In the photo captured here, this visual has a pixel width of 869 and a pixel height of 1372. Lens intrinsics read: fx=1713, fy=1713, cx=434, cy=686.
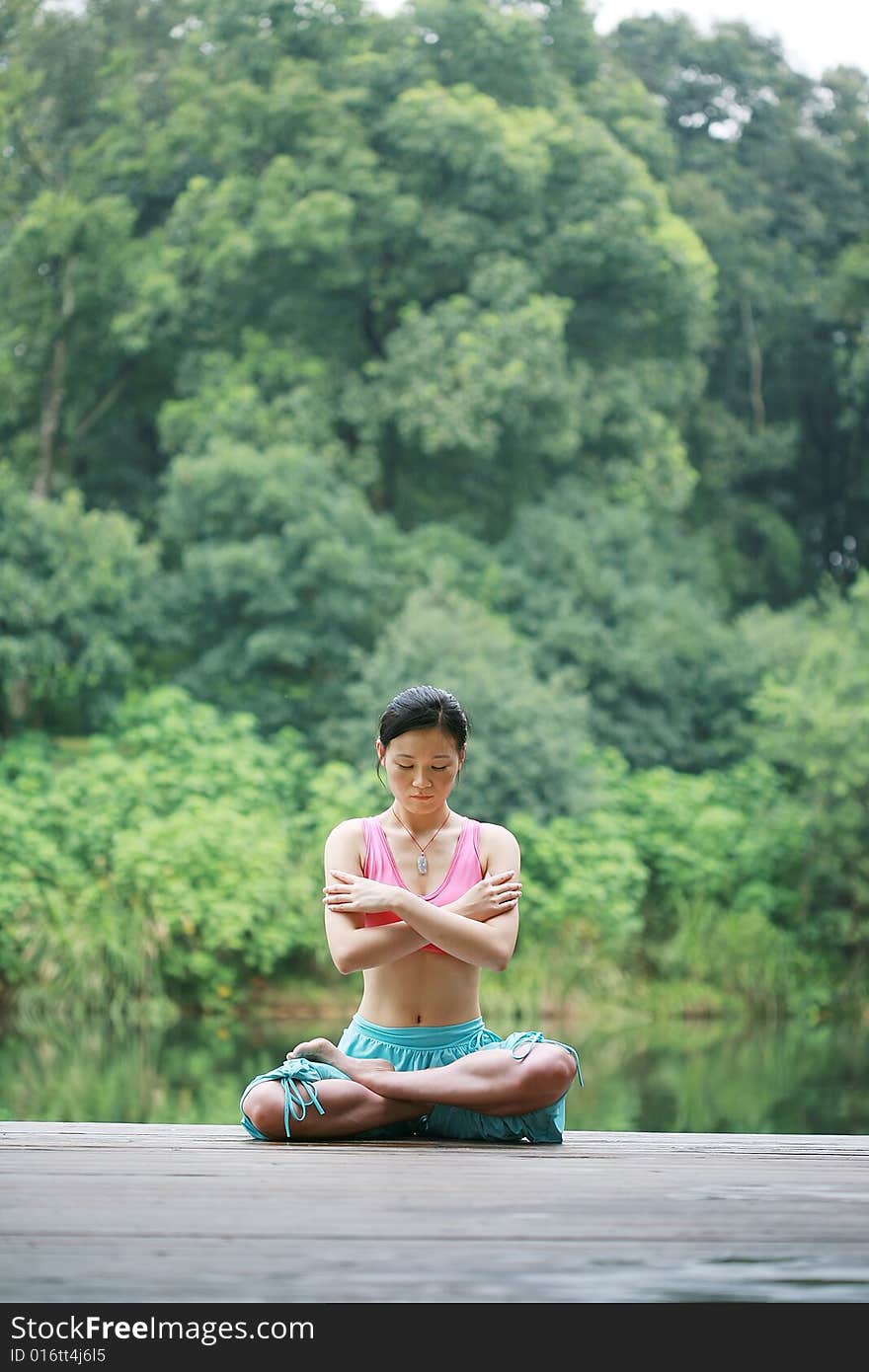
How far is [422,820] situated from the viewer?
3.33m

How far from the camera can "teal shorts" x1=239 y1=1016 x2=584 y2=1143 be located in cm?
318

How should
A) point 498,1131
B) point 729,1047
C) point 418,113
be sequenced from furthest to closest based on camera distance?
point 418,113, point 729,1047, point 498,1131

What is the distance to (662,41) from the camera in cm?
1875

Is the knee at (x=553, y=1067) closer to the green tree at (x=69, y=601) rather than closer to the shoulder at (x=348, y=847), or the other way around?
the shoulder at (x=348, y=847)

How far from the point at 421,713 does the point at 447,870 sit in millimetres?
334

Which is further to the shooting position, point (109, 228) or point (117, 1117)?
point (109, 228)

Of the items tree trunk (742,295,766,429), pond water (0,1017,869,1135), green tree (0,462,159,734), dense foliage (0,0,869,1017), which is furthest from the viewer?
tree trunk (742,295,766,429)

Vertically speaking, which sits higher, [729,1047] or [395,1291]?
[395,1291]

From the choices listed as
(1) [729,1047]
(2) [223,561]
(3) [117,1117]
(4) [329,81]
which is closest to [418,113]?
(4) [329,81]

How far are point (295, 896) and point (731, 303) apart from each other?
939 centimetres

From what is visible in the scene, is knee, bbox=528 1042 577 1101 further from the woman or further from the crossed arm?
the crossed arm

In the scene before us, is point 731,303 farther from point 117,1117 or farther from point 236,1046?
point 117,1117

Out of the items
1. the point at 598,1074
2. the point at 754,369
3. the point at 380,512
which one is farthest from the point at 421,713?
the point at 754,369

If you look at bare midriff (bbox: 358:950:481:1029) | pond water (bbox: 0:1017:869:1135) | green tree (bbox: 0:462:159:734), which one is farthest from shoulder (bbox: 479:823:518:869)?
green tree (bbox: 0:462:159:734)
